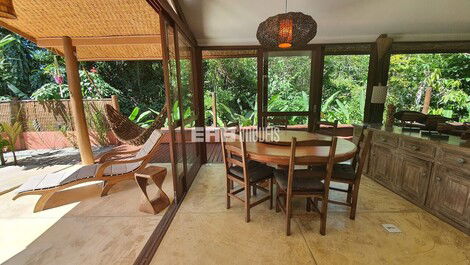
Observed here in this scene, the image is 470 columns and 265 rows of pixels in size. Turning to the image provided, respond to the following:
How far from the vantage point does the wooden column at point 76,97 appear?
10.3 ft

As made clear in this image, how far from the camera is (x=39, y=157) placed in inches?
157

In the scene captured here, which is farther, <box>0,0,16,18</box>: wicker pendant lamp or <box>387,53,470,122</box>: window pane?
<box>387,53,470,122</box>: window pane

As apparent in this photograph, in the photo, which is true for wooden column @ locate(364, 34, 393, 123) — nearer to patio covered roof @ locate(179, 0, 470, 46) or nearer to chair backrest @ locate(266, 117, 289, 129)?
patio covered roof @ locate(179, 0, 470, 46)

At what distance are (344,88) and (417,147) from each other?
2.66 metres

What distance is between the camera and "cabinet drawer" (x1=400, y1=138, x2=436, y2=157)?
6.63ft

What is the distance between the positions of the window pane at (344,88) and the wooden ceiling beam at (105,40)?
297cm

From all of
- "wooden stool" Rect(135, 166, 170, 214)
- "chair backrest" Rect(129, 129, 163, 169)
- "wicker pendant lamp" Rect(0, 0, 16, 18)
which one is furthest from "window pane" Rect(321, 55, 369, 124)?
"wicker pendant lamp" Rect(0, 0, 16, 18)

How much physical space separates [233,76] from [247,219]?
5.13 metres

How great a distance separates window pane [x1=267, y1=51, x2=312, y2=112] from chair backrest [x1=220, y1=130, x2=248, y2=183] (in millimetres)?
1594

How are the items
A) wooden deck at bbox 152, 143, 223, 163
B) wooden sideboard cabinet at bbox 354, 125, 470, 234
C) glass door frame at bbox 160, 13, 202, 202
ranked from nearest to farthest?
1. wooden sideboard cabinet at bbox 354, 125, 470, 234
2. glass door frame at bbox 160, 13, 202, 202
3. wooden deck at bbox 152, 143, 223, 163

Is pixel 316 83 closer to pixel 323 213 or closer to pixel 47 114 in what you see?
pixel 323 213

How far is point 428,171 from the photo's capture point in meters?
2.04

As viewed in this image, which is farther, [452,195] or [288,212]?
[452,195]

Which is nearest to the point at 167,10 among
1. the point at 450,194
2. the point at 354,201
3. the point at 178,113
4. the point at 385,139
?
the point at 178,113
